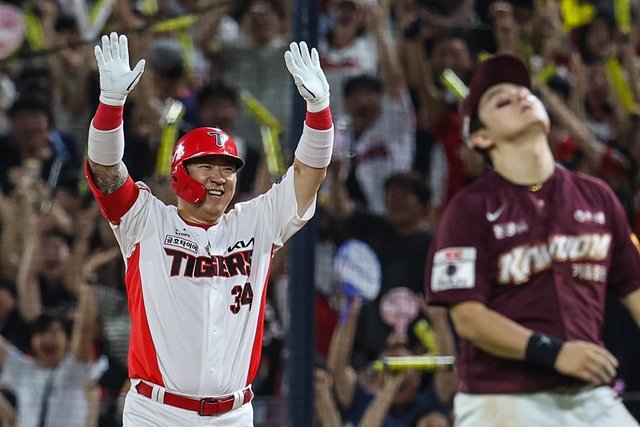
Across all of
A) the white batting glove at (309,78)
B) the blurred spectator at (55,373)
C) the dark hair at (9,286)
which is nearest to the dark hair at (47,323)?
the blurred spectator at (55,373)

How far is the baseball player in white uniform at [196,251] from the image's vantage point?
4.17 meters

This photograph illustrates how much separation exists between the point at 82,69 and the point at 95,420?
2395 mm

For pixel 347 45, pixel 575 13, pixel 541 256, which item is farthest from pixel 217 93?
pixel 541 256

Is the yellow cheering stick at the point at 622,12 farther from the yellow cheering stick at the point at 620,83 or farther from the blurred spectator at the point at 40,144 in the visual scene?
the blurred spectator at the point at 40,144

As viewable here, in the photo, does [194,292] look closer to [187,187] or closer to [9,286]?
[187,187]

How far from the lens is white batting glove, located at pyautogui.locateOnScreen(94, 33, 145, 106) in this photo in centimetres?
416

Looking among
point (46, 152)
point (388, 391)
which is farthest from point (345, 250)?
point (46, 152)

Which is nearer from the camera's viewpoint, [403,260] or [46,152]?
[403,260]

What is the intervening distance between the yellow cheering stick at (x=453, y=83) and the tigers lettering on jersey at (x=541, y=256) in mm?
3243

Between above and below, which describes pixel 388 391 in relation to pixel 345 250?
below

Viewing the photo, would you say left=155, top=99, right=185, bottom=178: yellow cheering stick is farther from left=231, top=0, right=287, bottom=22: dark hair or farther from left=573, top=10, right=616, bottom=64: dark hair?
left=573, top=10, right=616, bottom=64: dark hair

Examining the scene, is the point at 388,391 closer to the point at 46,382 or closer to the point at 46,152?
the point at 46,382

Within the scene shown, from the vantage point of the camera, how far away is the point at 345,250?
21.7 feet

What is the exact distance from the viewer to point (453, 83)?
712 cm
